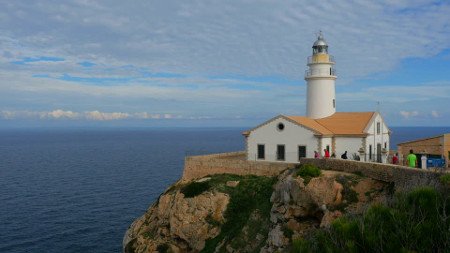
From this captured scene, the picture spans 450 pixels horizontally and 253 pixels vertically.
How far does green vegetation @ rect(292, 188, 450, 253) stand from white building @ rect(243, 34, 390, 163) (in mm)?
22296

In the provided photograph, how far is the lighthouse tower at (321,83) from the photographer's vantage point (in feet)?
134

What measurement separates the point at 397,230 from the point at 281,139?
84.8ft

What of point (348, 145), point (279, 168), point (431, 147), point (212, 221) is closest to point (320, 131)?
point (348, 145)

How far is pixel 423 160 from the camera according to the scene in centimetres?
2680

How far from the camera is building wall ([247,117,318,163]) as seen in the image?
35875mm

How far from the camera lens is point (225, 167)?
37.2 metres

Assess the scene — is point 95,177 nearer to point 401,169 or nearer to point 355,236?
point 401,169

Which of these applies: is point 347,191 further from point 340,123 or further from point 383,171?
point 340,123

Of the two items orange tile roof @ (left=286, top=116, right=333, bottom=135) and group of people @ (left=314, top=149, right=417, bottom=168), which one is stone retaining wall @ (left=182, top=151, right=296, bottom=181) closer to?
group of people @ (left=314, top=149, right=417, bottom=168)

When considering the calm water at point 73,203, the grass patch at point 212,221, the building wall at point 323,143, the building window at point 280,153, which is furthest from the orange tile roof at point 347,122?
the grass patch at point 212,221

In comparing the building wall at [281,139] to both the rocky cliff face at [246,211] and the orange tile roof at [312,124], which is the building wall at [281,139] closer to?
the orange tile roof at [312,124]

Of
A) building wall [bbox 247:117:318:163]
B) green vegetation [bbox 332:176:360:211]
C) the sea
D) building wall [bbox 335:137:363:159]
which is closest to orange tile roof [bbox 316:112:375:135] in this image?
building wall [bbox 335:137:363:159]

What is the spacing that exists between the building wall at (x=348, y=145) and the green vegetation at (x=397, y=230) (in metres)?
23.0

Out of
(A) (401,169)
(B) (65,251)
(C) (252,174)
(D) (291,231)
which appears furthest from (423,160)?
(B) (65,251)
